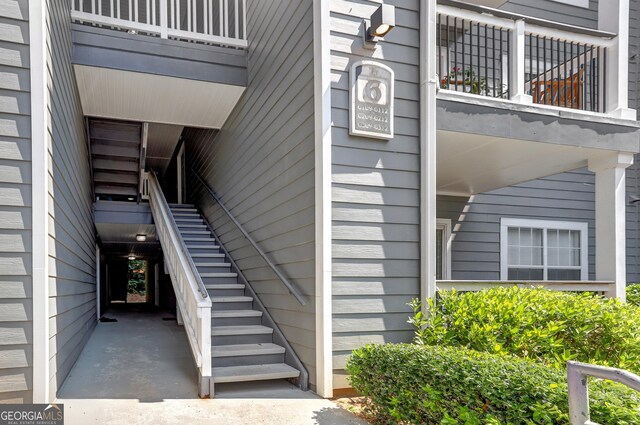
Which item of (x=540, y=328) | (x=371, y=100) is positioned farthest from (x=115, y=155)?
(x=540, y=328)

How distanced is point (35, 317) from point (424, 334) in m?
3.01

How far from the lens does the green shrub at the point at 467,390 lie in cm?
226

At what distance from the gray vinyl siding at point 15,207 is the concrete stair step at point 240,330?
6.43 feet

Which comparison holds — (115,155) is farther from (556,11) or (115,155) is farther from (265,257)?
(556,11)

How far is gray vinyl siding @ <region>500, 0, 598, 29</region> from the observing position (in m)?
8.18

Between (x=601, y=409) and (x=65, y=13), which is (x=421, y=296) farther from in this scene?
(x=65, y=13)

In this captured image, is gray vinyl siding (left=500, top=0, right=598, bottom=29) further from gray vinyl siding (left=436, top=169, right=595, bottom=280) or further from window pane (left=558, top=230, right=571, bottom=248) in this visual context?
window pane (left=558, top=230, right=571, bottom=248)

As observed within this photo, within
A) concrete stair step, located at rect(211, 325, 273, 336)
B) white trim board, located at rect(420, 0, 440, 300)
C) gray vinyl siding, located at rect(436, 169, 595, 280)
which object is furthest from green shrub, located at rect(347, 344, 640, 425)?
gray vinyl siding, located at rect(436, 169, 595, 280)

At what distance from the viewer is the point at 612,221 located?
5336mm

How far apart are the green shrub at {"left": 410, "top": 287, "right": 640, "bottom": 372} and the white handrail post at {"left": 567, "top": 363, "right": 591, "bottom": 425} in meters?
1.52

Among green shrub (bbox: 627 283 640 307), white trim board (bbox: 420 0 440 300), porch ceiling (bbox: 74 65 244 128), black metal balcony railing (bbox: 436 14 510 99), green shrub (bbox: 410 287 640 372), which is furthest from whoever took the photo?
green shrub (bbox: 627 283 640 307)

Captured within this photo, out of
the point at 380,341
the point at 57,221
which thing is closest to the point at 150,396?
the point at 57,221

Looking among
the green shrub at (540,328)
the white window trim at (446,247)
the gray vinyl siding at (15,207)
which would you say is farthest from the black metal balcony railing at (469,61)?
the gray vinyl siding at (15,207)

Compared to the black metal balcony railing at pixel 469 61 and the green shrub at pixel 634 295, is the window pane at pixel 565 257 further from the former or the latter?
the black metal balcony railing at pixel 469 61
